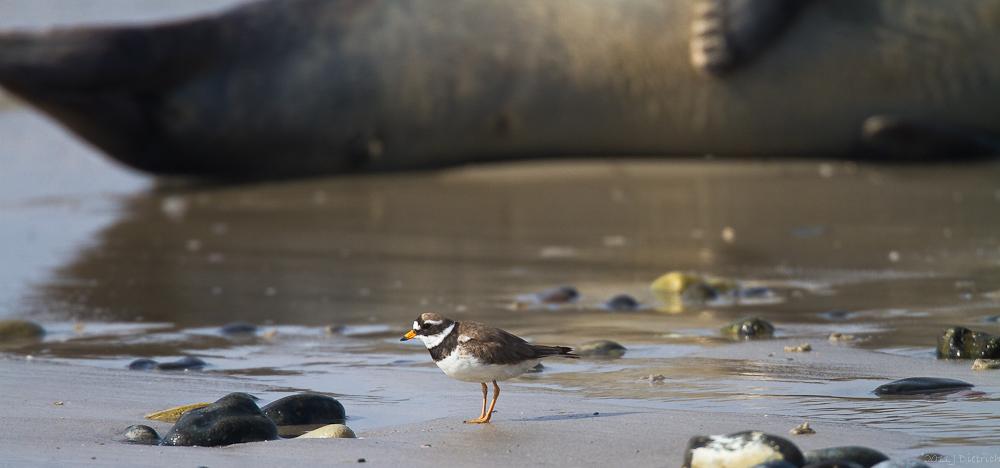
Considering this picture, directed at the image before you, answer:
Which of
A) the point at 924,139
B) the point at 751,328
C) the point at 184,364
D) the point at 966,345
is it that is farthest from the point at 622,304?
the point at 924,139

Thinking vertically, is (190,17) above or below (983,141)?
above

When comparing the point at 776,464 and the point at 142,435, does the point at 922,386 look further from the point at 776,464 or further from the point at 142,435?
the point at 142,435

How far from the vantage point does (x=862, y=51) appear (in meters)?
7.59

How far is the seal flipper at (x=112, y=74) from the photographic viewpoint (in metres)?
7.12

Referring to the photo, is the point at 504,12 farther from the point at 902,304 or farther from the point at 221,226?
the point at 902,304

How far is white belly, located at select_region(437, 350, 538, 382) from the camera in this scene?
256cm

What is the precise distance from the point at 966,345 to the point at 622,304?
4.48 ft

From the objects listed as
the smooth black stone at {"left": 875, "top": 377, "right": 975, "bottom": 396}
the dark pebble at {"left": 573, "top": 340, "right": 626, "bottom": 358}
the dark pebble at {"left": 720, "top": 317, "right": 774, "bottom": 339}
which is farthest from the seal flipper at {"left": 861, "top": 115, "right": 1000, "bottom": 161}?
the smooth black stone at {"left": 875, "top": 377, "right": 975, "bottom": 396}

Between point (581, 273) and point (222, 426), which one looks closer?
point (222, 426)

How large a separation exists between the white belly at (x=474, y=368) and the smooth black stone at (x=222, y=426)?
44 cm

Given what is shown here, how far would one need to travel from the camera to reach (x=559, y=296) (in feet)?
14.0

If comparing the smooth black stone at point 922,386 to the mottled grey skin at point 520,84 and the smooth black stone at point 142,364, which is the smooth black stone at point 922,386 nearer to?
the smooth black stone at point 142,364

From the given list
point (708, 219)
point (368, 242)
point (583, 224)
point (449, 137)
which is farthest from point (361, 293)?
point (449, 137)

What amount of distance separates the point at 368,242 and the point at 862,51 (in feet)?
13.0
